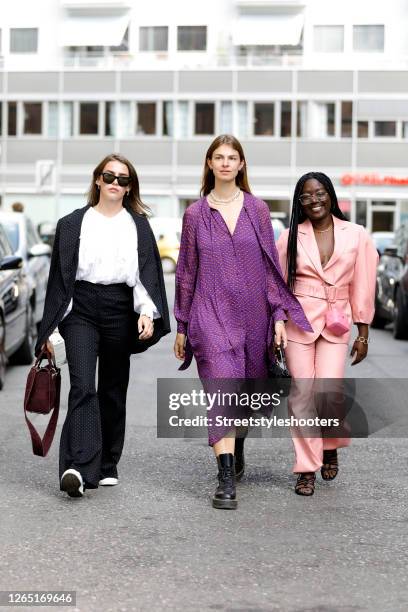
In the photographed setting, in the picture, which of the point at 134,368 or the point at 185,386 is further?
the point at 134,368

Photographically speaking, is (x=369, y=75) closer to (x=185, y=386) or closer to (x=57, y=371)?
(x=185, y=386)

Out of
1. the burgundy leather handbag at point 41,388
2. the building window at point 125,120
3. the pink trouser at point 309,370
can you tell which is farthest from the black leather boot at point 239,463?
the building window at point 125,120

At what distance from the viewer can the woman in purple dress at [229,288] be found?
21.8ft

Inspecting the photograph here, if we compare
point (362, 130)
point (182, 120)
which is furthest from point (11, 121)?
point (362, 130)

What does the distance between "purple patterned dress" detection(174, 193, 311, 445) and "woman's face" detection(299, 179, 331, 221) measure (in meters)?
0.31

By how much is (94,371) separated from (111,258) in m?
0.58

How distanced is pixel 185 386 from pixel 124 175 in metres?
4.65

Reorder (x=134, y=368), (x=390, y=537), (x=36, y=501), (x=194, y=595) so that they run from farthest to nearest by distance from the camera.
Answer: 1. (x=134, y=368)
2. (x=36, y=501)
3. (x=390, y=537)
4. (x=194, y=595)

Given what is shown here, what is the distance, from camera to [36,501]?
21.8ft

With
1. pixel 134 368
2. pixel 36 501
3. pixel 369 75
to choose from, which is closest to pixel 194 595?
pixel 36 501

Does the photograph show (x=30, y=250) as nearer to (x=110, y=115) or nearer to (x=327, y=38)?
(x=110, y=115)

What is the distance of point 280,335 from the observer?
668 cm

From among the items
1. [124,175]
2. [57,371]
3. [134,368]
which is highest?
[124,175]

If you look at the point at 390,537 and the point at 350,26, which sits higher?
the point at 350,26
